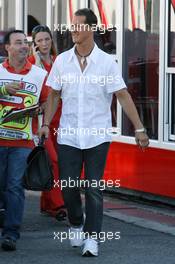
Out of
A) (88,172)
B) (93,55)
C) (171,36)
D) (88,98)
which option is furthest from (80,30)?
(171,36)

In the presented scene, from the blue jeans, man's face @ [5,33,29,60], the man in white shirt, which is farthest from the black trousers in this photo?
man's face @ [5,33,29,60]

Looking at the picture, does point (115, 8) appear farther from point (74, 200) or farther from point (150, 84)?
point (74, 200)

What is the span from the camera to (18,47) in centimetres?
752

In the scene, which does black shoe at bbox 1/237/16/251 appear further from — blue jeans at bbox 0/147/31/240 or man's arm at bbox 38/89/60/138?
man's arm at bbox 38/89/60/138

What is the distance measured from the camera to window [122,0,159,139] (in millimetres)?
9781

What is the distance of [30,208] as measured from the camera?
31.4ft

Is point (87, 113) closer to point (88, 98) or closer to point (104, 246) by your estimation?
point (88, 98)

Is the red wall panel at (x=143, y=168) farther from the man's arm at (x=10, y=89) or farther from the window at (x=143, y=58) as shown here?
the man's arm at (x=10, y=89)

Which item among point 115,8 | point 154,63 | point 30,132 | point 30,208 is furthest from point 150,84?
point 30,132

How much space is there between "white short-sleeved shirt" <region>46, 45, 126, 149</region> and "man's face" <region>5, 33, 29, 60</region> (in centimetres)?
49

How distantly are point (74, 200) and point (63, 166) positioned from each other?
296mm

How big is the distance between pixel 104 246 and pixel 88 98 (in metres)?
1.30

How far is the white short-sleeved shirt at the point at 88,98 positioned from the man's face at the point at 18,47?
1.60 ft

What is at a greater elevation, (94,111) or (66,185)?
(94,111)
